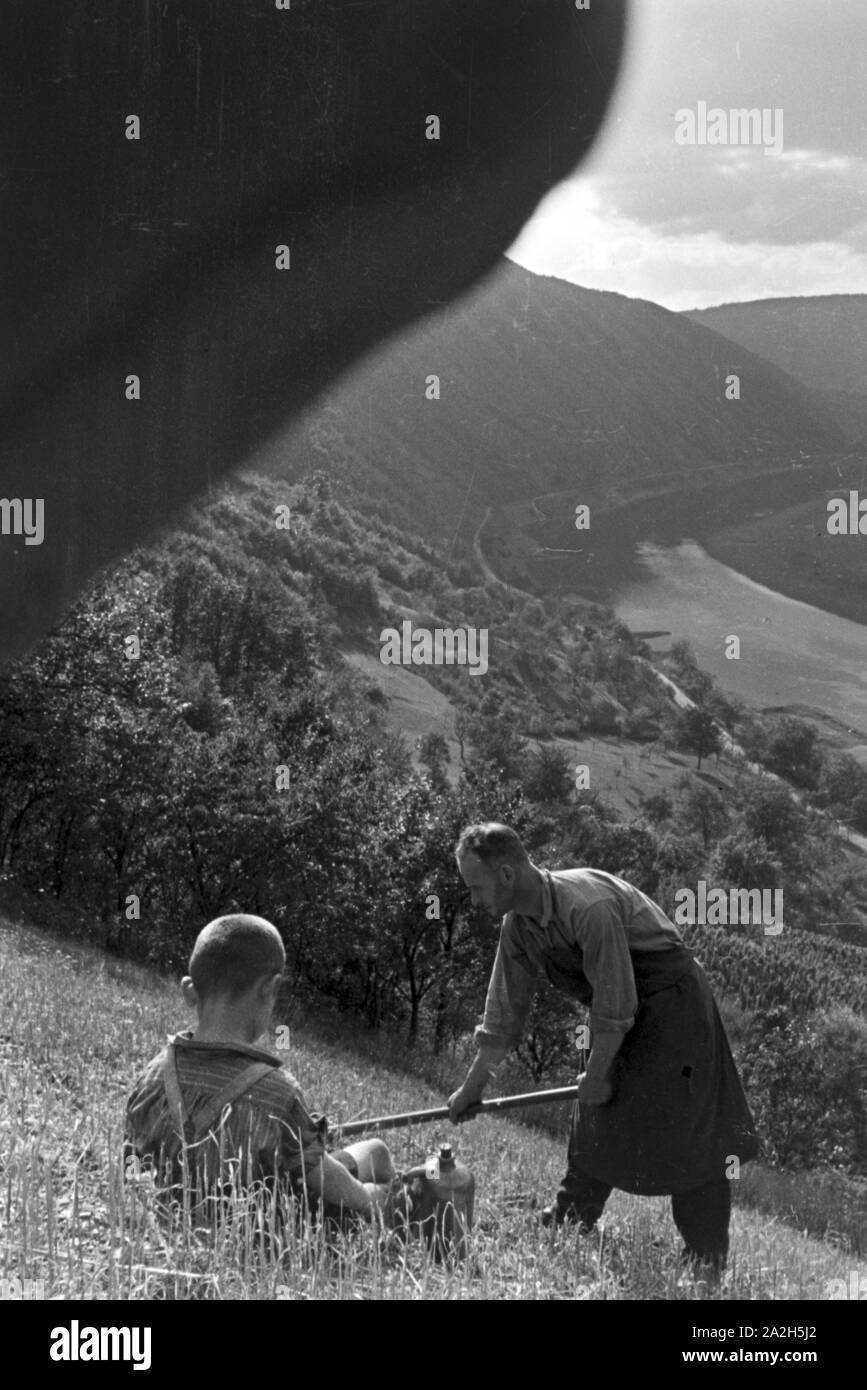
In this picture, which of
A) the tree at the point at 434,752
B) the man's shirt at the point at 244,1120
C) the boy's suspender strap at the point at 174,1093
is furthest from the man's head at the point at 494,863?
the tree at the point at 434,752

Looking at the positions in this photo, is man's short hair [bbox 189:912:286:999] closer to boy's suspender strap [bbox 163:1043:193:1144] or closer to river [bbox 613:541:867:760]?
boy's suspender strap [bbox 163:1043:193:1144]

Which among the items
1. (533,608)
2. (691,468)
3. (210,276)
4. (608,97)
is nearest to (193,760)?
(210,276)

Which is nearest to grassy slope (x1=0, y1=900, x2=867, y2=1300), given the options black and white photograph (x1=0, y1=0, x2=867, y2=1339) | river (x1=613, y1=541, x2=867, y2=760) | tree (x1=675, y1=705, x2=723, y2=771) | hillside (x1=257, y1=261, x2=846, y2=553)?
black and white photograph (x1=0, y1=0, x2=867, y2=1339)

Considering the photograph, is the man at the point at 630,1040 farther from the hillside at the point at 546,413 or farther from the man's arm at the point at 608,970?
the hillside at the point at 546,413

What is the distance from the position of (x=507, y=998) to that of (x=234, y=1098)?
153cm

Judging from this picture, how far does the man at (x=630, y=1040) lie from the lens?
399 centimetres

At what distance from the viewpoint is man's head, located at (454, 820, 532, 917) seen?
3.98m

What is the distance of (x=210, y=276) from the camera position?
114 feet

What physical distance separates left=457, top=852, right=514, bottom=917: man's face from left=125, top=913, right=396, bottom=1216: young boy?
103 cm

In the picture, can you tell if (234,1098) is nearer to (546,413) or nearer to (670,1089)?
(670,1089)

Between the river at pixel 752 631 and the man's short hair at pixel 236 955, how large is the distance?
66387 mm

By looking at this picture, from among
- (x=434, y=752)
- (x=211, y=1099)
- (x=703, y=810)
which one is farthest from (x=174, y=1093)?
(x=703, y=810)

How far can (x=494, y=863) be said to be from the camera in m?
3.98

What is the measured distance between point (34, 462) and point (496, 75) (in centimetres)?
1436
